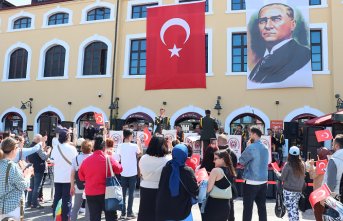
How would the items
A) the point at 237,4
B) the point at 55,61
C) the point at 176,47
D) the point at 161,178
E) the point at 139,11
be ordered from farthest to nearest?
the point at 55,61, the point at 139,11, the point at 176,47, the point at 237,4, the point at 161,178

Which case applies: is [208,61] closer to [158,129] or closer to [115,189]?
[158,129]

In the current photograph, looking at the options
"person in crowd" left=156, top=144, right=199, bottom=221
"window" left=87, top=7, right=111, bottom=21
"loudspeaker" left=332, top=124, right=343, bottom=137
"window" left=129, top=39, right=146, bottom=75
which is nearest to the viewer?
"person in crowd" left=156, top=144, right=199, bottom=221

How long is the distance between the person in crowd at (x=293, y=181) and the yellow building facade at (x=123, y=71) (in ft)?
33.5

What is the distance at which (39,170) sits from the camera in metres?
8.02

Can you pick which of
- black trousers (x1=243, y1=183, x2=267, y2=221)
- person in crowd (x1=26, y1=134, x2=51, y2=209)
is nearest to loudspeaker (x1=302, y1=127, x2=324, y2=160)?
black trousers (x1=243, y1=183, x2=267, y2=221)

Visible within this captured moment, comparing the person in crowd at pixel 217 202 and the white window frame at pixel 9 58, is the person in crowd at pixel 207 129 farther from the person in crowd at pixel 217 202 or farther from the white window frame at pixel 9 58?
the white window frame at pixel 9 58

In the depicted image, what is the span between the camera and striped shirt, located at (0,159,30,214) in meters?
4.36

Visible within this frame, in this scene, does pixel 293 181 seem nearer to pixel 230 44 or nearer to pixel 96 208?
pixel 96 208

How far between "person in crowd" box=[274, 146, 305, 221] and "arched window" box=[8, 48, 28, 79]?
18874 mm

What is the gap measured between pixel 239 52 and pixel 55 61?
35.8ft

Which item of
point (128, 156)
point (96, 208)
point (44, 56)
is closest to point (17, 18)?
point (44, 56)

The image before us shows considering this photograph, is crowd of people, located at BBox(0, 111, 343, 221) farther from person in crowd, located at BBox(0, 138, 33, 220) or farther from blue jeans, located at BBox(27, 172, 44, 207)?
blue jeans, located at BBox(27, 172, 44, 207)

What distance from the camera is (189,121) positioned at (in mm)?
17750

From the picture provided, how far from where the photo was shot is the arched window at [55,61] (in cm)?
2000
